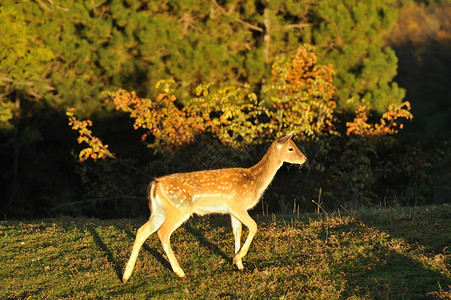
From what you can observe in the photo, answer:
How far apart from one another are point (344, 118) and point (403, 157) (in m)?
2.29

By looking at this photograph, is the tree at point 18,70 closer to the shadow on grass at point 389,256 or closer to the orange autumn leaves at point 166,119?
the orange autumn leaves at point 166,119

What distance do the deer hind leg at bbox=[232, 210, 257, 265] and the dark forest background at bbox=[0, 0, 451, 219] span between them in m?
9.99

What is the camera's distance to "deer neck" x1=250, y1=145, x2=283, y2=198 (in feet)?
29.6

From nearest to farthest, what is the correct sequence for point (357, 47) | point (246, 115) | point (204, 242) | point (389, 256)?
1. point (389, 256)
2. point (204, 242)
3. point (246, 115)
4. point (357, 47)

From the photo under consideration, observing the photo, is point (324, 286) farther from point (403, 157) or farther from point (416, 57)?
point (416, 57)

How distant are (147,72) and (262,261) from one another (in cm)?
1339

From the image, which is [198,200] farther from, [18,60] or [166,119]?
[18,60]

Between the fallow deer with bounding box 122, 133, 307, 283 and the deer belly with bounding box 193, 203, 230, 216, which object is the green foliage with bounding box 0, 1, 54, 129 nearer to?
the fallow deer with bounding box 122, 133, 307, 283

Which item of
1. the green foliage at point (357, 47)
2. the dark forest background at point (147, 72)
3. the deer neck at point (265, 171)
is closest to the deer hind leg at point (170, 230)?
the deer neck at point (265, 171)

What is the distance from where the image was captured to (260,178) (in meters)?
9.09

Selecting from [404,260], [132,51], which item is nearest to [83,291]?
[404,260]

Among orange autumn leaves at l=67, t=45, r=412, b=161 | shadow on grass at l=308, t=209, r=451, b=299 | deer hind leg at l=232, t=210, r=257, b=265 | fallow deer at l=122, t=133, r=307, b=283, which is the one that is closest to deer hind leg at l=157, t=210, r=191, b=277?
fallow deer at l=122, t=133, r=307, b=283

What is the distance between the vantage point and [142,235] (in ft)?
26.8

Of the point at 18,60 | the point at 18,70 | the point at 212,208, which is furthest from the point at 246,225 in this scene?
the point at 18,60
